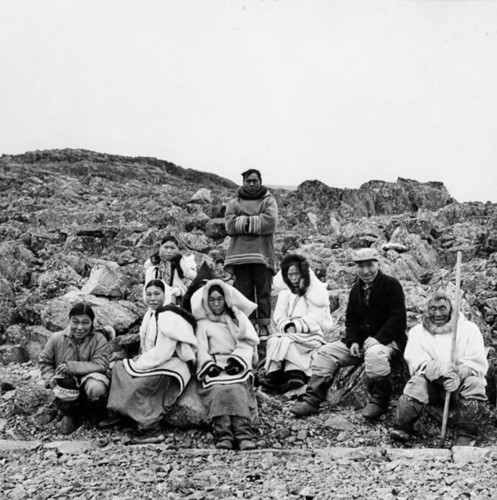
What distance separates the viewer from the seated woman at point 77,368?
6.50 meters

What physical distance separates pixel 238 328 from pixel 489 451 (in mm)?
2683

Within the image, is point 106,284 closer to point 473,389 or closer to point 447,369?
point 447,369

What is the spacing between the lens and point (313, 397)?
22.6ft

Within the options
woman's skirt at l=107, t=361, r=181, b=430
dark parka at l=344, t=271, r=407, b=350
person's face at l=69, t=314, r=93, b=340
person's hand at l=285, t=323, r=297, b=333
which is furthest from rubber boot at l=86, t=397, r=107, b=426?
dark parka at l=344, t=271, r=407, b=350

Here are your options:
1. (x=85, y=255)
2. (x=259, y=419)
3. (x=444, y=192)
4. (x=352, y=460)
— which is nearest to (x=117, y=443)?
(x=259, y=419)

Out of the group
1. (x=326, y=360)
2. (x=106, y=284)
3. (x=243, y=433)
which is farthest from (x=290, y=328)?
(x=106, y=284)

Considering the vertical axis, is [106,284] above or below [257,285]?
below

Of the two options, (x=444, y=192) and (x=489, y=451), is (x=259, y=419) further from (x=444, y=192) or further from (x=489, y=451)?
(x=444, y=192)

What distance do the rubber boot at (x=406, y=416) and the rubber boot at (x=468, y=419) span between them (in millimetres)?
371

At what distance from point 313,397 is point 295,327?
3.55 feet

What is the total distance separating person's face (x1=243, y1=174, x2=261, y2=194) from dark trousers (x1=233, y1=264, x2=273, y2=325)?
1.03 m

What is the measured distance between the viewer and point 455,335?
607 centimetres

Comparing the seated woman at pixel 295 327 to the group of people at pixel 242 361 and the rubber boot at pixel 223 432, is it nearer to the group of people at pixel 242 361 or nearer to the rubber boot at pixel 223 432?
the group of people at pixel 242 361

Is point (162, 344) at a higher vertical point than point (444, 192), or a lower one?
lower
